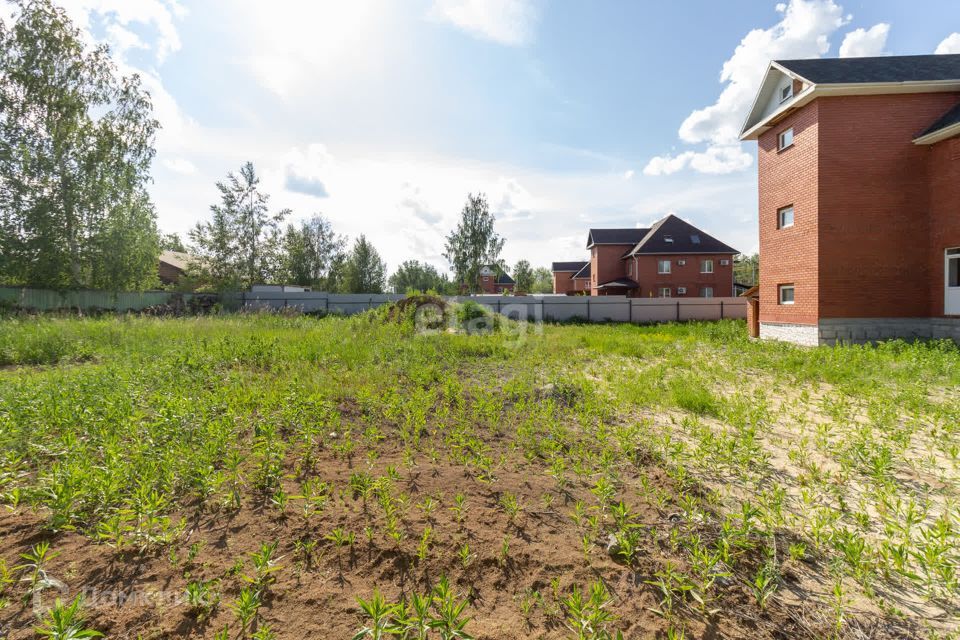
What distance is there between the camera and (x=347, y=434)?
3.49 meters

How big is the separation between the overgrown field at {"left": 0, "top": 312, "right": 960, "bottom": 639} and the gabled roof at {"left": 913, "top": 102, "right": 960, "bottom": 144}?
8.56 m

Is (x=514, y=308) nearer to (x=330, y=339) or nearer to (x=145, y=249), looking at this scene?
(x=330, y=339)

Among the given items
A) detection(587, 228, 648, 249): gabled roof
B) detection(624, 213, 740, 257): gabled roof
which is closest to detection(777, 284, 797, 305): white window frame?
detection(624, 213, 740, 257): gabled roof

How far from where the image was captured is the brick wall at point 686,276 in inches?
1126

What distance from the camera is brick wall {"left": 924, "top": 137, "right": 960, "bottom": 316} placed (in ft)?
30.0

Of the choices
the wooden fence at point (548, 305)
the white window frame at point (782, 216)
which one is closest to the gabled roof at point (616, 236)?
the wooden fence at point (548, 305)

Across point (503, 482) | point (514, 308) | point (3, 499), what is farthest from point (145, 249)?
point (503, 482)

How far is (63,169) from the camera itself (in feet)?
52.0

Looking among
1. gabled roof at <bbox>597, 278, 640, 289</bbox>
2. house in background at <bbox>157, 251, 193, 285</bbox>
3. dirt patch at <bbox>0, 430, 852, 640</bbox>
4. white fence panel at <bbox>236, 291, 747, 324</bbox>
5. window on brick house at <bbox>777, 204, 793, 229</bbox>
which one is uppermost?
house in background at <bbox>157, 251, 193, 285</bbox>

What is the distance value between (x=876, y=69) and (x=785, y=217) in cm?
427

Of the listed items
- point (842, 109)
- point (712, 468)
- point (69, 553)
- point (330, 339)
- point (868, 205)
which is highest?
point (842, 109)

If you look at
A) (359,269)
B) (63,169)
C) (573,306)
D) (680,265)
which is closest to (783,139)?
(573,306)

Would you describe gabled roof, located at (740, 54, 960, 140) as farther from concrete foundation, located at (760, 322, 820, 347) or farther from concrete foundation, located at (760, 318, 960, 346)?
concrete foundation, located at (760, 322, 820, 347)

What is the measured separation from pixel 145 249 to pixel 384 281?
27343mm
